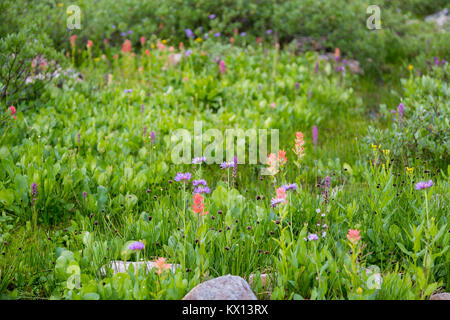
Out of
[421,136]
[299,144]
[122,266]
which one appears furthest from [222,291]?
[421,136]

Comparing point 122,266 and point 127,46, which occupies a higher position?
point 127,46

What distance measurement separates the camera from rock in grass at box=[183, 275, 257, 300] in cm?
224

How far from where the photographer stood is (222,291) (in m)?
2.27

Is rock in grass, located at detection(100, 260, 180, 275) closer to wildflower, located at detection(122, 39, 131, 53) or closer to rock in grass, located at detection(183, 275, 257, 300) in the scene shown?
rock in grass, located at detection(183, 275, 257, 300)

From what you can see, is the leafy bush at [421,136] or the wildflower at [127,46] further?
the wildflower at [127,46]

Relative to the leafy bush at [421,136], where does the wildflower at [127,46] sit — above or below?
above

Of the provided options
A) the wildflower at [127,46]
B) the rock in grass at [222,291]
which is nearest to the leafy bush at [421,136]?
the rock in grass at [222,291]

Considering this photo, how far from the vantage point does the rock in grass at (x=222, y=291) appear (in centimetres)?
224

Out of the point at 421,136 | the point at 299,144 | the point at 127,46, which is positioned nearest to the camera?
the point at 299,144

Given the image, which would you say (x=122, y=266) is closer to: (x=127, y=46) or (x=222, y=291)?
(x=222, y=291)

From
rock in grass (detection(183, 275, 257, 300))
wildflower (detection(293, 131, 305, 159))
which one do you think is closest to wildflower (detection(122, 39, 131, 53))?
wildflower (detection(293, 131, 305, 159))

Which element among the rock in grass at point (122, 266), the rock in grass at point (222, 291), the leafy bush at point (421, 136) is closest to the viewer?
the rock in grass at point (222, 291)

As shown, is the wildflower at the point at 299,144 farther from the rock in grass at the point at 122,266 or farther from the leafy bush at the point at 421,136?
the leafy bush at the point at 421,136
